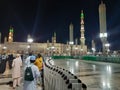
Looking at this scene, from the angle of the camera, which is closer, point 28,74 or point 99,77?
point 28,74

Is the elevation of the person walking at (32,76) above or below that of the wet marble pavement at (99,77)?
above

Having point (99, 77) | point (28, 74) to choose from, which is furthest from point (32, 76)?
point (99, 77)

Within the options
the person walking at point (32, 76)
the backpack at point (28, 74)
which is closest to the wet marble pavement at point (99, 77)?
the person walking at point (32, 76)

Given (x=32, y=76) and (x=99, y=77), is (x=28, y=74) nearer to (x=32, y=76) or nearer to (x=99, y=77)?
(x=32, y=76)

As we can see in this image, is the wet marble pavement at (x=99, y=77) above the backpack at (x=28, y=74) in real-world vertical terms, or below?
below

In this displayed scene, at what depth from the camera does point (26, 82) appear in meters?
7.37

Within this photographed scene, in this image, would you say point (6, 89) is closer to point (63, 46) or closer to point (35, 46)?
point (35, 46)

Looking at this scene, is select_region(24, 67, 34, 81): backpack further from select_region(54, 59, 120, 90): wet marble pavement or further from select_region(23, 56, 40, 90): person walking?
select_region(54, 59, 120, 90): wet marble pavement

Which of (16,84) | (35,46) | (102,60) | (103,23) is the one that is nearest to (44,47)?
(35,46)

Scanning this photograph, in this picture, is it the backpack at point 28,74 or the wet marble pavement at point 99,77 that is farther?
the wet marble pavement at point 99,77

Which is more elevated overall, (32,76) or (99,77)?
(32,76)

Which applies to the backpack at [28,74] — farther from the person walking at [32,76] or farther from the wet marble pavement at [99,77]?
the wet marble pavement at [99,77]

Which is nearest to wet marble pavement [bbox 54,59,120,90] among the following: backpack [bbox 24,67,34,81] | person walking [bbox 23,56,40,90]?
person walking [bbox 23,56,40,90]

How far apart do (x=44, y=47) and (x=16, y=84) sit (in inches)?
4879
